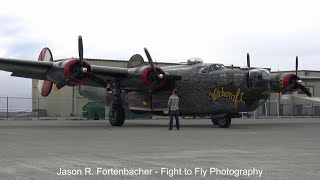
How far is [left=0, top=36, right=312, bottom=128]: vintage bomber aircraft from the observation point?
2061 centimetres

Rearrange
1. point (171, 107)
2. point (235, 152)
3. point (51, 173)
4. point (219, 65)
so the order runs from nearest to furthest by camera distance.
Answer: point (51, 173)
point (235, 152)
point (171, 107)
point (219, 65)

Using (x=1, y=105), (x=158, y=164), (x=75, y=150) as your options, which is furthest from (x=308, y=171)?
(x=1, y=105)

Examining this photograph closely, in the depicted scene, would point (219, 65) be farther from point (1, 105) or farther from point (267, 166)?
point (1, 105)

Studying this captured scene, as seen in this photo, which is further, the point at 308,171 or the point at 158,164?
the point at 158,164

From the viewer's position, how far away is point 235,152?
32.3 feet

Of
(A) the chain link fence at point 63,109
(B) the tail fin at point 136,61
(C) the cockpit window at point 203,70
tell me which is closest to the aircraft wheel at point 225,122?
(C) the cockpit window at point 203,70

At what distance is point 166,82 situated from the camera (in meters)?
23.4

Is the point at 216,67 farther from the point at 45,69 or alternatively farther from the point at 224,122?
the point at 45,69

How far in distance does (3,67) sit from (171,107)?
370 inches

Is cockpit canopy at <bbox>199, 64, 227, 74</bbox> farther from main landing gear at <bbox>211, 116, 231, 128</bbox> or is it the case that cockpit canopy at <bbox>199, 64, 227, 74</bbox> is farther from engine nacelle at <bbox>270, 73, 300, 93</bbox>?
engine nacelle at <bbox>270, 73, 300, 93</bbox>

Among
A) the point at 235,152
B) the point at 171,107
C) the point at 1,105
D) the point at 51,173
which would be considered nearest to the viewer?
the point at 51,173

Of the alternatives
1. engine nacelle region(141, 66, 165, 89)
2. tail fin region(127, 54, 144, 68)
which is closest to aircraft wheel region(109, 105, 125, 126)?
engine nacelle region(141, 66, 165, 89)

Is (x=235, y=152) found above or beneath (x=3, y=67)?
beneath

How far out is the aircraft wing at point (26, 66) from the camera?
20859 millimetres
